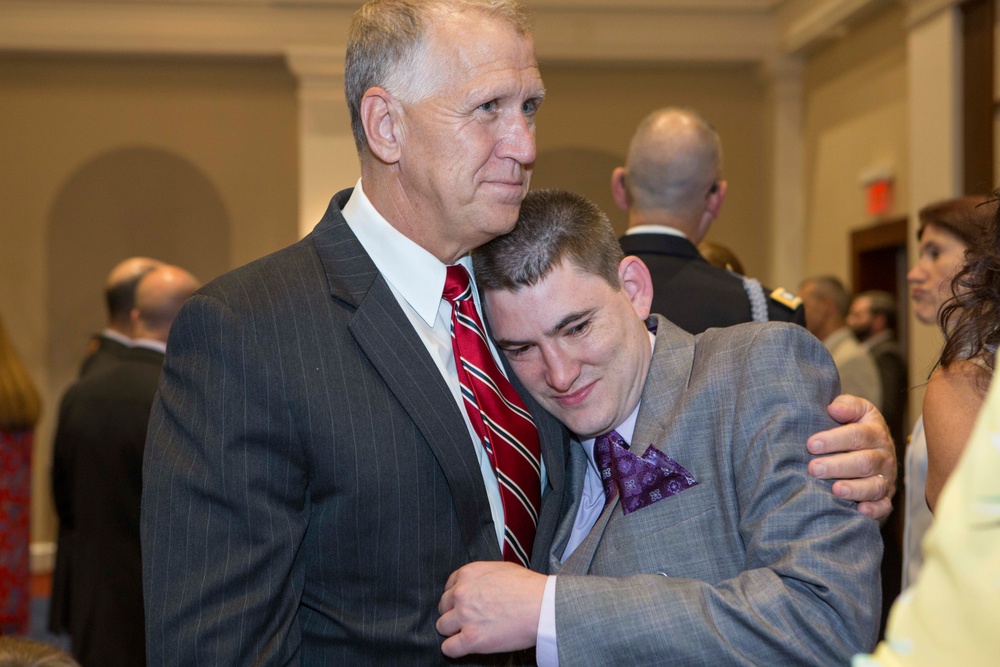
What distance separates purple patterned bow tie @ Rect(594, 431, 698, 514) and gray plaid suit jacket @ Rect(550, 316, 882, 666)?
0.01 metres

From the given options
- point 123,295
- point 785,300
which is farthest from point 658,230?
point 123,295

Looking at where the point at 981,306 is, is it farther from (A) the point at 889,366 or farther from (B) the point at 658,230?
(A) the point at 889,366

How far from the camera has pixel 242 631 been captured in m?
1.42

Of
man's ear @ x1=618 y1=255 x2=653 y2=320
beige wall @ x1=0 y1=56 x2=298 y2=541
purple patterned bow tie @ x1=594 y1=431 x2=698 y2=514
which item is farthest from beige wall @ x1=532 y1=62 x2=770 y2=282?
purple patterned bow tie @ x1=594 y1=431 x2=698 y2=514

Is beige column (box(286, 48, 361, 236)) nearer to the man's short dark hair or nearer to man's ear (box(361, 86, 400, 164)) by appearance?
the man's short dark hair

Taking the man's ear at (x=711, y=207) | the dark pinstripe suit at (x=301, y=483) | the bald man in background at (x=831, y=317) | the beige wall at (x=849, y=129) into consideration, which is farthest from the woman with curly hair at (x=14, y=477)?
the beige wall at (x=849, y=129)

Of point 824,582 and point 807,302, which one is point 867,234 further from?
point 824,582

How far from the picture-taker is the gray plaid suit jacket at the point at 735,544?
1.40 metres

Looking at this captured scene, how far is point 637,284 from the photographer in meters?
1.92

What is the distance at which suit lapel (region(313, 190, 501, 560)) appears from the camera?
155 cm

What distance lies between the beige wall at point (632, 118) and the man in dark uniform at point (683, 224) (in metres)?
5.78

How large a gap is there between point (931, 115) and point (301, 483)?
6058mm

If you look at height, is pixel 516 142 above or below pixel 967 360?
above

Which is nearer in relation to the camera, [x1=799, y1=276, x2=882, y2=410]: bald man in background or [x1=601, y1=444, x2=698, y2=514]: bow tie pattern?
[x1=601, y1=444, x2=698, y2=514]: bow tie pattern
